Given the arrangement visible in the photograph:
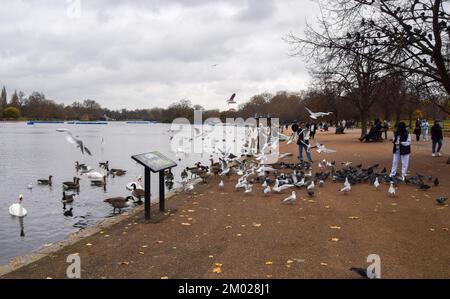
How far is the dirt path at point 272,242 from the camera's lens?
6.04 metres

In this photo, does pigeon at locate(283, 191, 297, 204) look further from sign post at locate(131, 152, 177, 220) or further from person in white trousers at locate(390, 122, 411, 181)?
person in white trousers at locate(390, 122, 411, 181)

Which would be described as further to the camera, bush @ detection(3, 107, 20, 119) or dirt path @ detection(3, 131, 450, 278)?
bush @ detection(3, 107, 20, 119)

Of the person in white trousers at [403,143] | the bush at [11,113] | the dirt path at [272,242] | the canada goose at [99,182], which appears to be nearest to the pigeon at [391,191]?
the dirt path at [272,242]

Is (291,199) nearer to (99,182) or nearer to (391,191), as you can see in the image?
(391,191)

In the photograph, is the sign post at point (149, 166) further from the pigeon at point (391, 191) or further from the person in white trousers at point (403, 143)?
the person in white trousers at point (403, 143)

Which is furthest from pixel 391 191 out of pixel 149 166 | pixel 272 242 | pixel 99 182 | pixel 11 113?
pixel 11 113

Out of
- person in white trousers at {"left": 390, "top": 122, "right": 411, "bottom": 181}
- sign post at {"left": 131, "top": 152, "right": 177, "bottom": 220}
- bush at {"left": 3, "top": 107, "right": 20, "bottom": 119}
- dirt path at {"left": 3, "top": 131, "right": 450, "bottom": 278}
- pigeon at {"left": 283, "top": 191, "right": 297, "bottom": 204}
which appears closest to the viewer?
dirt path at {"left": 3, "top": 131, "right": 450, "bottom": 278}

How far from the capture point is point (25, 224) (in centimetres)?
1076

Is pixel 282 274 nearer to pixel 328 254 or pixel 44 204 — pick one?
pixel 328 254

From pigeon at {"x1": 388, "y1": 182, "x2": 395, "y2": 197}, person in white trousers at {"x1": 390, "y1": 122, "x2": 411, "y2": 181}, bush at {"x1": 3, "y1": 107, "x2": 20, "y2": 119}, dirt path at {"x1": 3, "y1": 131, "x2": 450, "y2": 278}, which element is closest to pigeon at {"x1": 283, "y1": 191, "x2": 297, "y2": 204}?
dirt path at {"x1": 3, "y1": 131, "x2": 450, "y2": 278}

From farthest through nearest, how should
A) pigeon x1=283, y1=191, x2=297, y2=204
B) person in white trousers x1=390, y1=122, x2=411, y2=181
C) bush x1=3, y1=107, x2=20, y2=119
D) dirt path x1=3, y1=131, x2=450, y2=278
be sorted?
bush x1=3, y1=107, x2=20, y2=119 → person in white trousers x1=390, y1=122, x2=411, y2=181 → pigeon x1=283, y1=191, x2=297, y2=204 → dirt path x1=3, y1=131, x2=450, y2=278

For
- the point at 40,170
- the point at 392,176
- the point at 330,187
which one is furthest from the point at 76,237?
the point at 40,170

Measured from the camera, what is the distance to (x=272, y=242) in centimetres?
741

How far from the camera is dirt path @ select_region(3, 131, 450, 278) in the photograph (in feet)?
19.8
